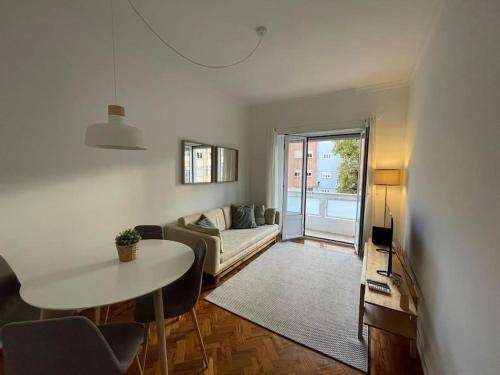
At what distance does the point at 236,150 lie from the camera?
427 centimetres

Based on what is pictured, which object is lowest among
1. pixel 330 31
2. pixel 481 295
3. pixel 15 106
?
pixel 481 295

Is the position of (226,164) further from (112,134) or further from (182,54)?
(112,134)

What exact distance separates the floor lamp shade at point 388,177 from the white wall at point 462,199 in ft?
3.91

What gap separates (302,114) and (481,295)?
3.68 metres

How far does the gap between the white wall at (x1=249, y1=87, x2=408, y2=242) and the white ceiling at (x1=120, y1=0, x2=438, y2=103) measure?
12.1 inches

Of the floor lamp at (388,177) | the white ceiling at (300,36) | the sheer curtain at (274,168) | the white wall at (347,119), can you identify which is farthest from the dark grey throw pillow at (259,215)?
the white ceiling at (300,36)

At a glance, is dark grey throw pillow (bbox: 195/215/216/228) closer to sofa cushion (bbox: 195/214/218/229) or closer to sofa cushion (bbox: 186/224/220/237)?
sofa cushion (bbox: 195/214/218/229)

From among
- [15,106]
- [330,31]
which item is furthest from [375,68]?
[15,106]

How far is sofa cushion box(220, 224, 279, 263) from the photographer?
2842mm

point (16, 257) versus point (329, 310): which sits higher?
point (16, 257)

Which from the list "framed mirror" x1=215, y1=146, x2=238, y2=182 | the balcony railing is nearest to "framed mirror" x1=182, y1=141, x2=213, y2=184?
"framed mirror" x1=215, y1=146, x2=238, y2=182

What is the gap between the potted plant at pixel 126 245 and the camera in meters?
1.51

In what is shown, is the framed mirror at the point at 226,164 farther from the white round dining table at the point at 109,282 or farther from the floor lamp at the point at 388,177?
the floor lamp at the point at 388,177

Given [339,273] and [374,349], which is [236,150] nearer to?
[339,273]
